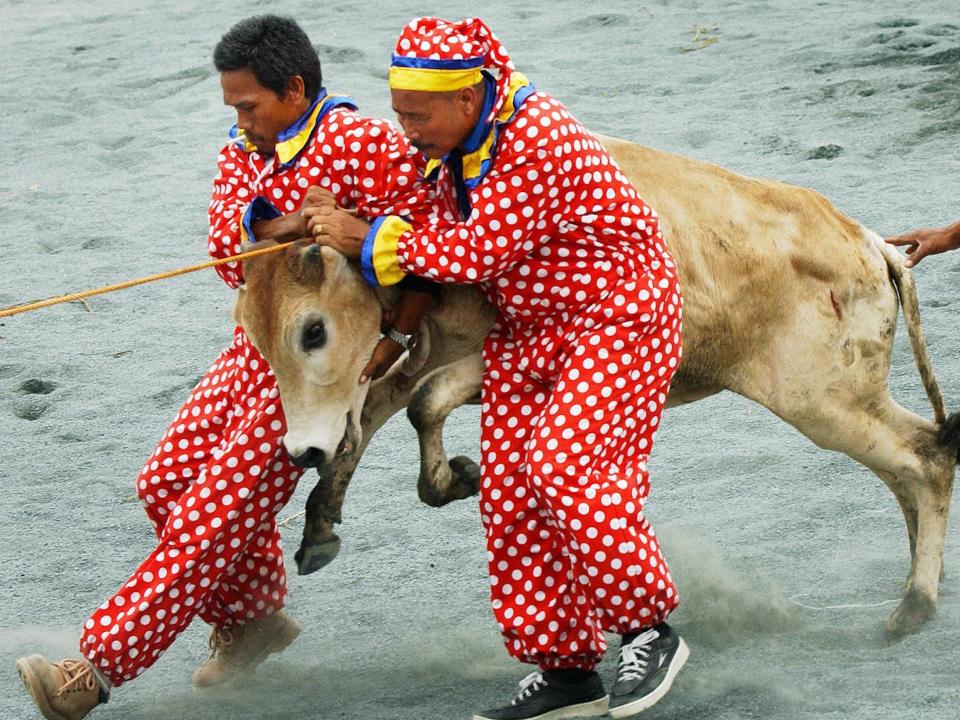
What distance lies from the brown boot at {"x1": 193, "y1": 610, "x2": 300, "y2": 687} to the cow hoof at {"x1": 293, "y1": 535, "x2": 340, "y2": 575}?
29cm

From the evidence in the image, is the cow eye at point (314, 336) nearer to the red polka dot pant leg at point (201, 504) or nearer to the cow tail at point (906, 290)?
the red polka dot pant leg at point (201, 504)

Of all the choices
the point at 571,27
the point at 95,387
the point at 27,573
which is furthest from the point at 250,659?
the point at 571,27

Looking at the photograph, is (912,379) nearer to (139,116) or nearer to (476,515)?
(476,515)

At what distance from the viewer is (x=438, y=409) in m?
3.96

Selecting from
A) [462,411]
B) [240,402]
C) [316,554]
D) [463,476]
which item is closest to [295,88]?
[240,402]

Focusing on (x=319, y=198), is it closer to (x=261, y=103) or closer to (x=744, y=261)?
(x=261, y=103)

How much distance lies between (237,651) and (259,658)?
7 centimetres

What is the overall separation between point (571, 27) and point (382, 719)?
7815mm

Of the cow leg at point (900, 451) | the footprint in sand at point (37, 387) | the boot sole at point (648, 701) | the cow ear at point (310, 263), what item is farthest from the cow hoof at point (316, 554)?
the footprint in sand at point (37, 387)

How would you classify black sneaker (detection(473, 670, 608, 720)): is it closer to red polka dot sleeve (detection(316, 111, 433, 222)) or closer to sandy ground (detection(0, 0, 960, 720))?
sandy ground (detection(0, 0, 960, 720))

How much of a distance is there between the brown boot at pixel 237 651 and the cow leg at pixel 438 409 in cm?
67

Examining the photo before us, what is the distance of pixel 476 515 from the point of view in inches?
207

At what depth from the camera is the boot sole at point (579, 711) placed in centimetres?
379

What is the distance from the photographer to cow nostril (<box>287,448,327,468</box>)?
12.5 ft
